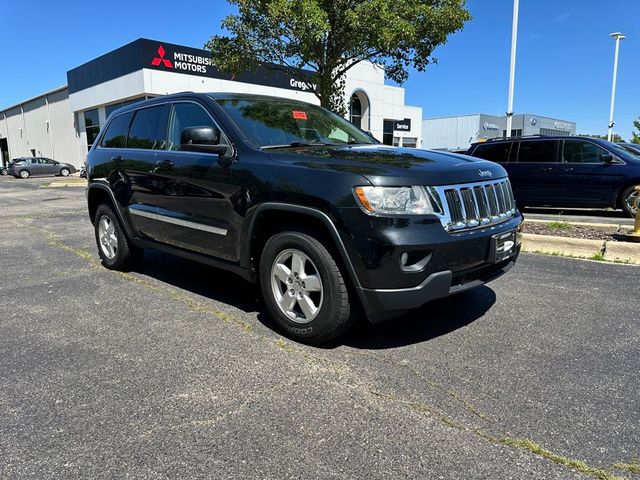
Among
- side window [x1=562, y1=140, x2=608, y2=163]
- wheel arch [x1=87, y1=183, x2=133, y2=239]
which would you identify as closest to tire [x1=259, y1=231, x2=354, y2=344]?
wheel arch [x1=87, y1=183, x2=133, y2=239]

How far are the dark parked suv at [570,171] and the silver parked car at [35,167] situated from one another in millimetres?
33261

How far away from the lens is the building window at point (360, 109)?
34094 millimetres

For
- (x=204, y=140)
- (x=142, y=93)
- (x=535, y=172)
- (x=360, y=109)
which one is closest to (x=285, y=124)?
(x=204, y=140)

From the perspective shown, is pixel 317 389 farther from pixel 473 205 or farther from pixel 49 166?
pixel 49 166

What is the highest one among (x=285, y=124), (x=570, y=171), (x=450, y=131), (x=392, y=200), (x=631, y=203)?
(x=450, y=131)

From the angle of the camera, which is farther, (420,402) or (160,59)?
(160,59)

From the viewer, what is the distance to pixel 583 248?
248 inches

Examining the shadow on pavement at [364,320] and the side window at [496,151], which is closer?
the shadow on pavement at [364,320]

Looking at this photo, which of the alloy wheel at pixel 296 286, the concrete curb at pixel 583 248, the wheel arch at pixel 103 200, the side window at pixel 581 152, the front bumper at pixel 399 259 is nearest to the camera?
the front bumper at pixel 399 259

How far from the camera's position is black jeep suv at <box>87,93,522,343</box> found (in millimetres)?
3043

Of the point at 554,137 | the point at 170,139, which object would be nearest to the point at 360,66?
the point at 554,137

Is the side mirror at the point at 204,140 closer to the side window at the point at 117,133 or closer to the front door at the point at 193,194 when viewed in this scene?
the front door at the point at 193,194

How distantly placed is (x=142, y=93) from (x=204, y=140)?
2308 centimetres

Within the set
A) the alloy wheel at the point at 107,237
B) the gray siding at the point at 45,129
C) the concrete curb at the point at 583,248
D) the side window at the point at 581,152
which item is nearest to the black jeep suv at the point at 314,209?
the alloy wheel at the point at 107,237
